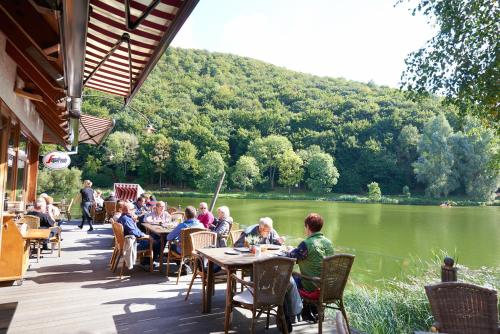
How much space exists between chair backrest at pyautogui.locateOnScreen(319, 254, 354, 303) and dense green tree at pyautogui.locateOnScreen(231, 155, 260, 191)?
5527 cm

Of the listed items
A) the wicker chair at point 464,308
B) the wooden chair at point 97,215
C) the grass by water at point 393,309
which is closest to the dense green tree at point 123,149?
the wooden chair at point 97,215

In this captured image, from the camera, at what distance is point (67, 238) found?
9195 millimetres

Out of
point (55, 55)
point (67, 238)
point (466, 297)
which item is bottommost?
point (67, 238)

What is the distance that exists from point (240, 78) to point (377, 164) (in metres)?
44.1

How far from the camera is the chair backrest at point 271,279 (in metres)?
3.27

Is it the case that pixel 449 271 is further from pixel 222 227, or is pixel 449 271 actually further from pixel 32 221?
pixel 32 221

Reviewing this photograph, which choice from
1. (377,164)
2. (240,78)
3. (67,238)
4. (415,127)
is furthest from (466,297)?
(240,78)

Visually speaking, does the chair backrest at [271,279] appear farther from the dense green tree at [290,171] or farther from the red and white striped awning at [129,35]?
the dense green tree at [290,171]

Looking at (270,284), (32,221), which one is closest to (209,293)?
(270,284)

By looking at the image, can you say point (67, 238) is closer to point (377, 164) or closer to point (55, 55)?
point (55, 55)

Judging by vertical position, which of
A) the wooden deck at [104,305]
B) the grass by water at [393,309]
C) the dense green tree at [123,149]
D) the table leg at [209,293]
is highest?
the dense green tree at [123,149]

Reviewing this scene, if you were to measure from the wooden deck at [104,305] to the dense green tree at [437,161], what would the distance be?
50.9m

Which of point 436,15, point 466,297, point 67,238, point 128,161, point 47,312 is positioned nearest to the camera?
point 466,297

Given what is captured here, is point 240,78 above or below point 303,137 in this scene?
above
